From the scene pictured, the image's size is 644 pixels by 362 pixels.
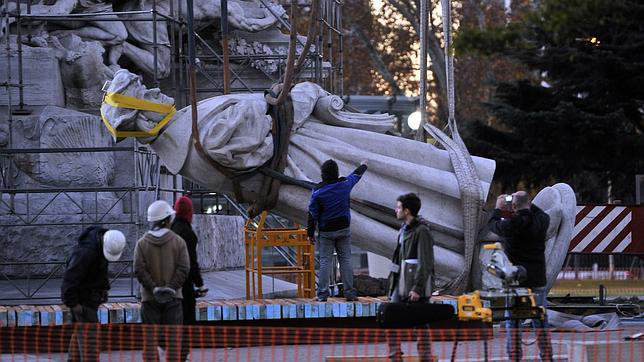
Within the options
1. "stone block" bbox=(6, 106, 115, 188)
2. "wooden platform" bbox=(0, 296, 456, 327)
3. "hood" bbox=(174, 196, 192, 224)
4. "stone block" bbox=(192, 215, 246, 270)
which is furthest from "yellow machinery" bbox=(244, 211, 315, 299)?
"hood" bbox=(174, 196, 192, 224)

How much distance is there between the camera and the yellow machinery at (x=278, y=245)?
56.5ft

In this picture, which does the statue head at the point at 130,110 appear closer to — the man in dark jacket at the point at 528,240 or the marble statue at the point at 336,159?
the marble statue at the point at 336,159

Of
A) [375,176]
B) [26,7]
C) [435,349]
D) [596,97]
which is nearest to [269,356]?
[435,349]

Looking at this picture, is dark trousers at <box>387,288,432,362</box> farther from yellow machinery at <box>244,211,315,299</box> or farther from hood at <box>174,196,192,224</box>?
yellow machinery at <box>244,211,315,299</box>

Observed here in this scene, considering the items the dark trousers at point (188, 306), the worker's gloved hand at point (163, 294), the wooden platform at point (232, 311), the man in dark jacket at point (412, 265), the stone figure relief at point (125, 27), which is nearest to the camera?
the man in dark jacket at point (412, 265)

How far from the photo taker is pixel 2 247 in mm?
18328

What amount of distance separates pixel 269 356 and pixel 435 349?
1653mm

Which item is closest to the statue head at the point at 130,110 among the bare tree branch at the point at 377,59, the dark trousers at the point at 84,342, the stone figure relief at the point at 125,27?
the dark trousers at the point at 84,342

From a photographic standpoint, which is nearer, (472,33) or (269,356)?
(472,33)

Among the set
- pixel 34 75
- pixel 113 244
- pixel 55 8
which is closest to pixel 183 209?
pixel 113 244

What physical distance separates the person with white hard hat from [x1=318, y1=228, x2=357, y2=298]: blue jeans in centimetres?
335

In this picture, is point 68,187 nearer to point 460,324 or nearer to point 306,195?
point 306,195

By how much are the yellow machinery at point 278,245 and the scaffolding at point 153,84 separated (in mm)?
1318

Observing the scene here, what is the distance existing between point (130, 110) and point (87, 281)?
3.76 m
